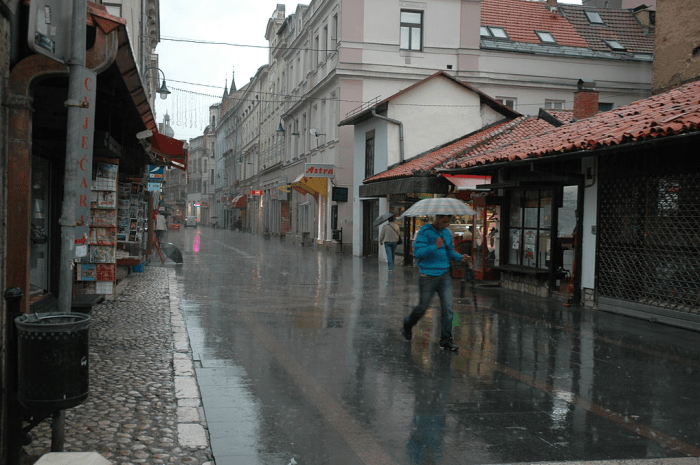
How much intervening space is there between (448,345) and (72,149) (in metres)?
5.29

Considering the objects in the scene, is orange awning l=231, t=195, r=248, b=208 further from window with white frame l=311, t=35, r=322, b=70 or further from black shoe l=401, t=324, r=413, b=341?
black shoe l=401, t=324, r=413, b=341

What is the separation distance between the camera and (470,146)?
20.3 m

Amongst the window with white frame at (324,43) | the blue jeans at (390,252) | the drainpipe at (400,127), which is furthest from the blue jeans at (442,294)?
the window with white frame at (324,43)

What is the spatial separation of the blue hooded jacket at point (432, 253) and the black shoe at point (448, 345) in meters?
0.85

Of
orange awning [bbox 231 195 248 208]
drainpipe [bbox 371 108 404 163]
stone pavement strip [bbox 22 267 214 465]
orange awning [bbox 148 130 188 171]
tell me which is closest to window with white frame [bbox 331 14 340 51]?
drainpipe [bbox 371 108 404 163]

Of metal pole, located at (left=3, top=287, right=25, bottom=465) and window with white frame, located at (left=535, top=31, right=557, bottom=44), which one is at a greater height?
window with white frame, located at (left=535, top=31, right=557, bottom=44)

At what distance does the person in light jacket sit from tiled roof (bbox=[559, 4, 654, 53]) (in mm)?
18589

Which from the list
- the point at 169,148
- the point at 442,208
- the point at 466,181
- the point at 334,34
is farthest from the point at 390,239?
the point at 334,34

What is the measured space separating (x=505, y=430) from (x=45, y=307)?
21.8ft

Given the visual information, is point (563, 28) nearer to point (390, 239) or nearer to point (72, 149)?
point (390, 239)

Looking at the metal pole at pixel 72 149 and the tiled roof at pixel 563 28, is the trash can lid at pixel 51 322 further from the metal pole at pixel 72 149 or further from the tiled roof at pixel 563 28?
the tiled roof at pixel 563 28

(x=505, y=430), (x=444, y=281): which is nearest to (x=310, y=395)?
(x=505, y=430)

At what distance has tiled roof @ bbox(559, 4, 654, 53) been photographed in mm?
33812

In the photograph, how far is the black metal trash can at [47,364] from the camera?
397 centimetres
